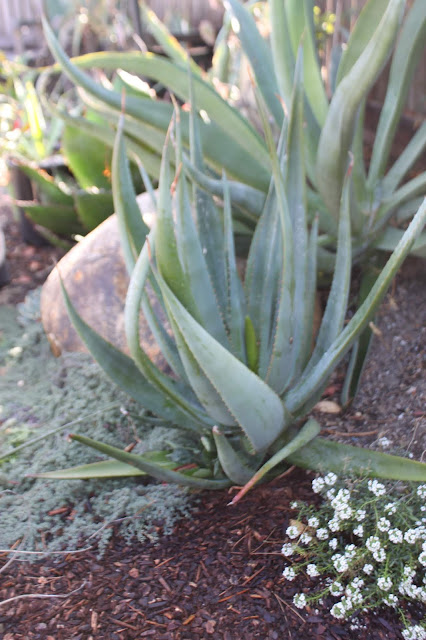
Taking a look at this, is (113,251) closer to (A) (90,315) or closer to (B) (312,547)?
(A) (90,315)

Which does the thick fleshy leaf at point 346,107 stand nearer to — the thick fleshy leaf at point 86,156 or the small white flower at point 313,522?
the small white flower at point 313,522

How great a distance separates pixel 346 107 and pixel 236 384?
76 cm

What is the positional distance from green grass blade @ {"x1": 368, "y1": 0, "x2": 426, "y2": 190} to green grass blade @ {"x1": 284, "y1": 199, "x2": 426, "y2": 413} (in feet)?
2.35

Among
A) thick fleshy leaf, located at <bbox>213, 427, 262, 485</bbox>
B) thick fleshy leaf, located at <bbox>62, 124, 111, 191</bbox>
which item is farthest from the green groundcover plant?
thick fleshy leaf, located at <bbox>62, 124, 111, 191</bbox>

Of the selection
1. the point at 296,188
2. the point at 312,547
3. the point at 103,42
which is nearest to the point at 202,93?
the point at 296,188

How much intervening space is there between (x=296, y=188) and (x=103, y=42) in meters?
4.61

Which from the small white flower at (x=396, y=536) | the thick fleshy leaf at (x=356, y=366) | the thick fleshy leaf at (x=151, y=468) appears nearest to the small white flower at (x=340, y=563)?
the small white flower at (x=396, y=536)

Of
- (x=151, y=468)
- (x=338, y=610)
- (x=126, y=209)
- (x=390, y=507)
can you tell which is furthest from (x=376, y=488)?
(x=126, y=209)

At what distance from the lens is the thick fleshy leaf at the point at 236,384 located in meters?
1.20

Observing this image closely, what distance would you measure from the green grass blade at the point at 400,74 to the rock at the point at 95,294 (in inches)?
32.7

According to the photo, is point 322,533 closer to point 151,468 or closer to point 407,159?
point 151,468

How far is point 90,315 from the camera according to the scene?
2189 mm

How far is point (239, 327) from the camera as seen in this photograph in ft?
5.05

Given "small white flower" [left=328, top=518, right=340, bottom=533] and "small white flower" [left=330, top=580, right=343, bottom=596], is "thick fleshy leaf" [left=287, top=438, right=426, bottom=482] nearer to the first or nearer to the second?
"small white flower" [left=328, top=518, right=340, bottom=533]
